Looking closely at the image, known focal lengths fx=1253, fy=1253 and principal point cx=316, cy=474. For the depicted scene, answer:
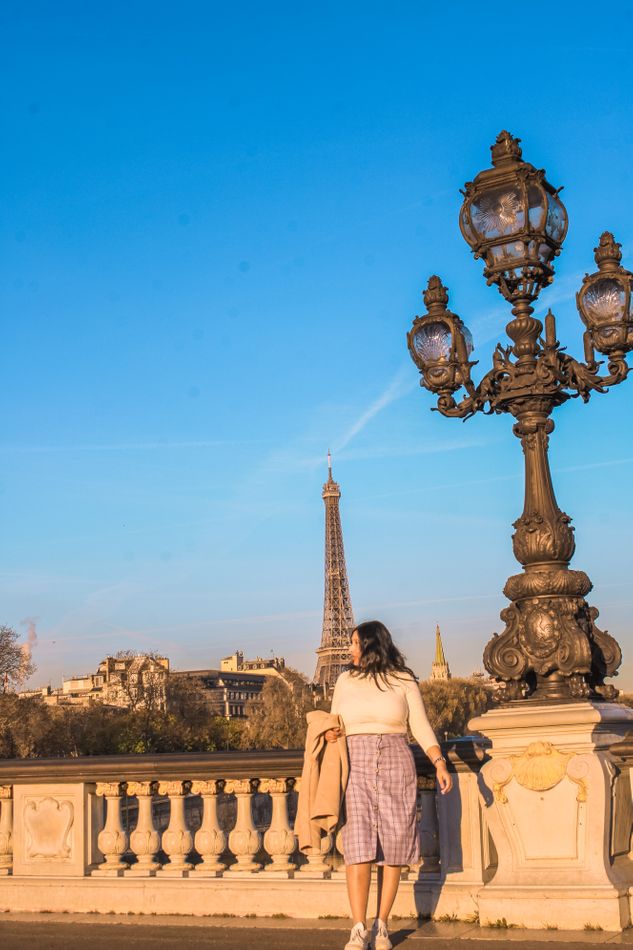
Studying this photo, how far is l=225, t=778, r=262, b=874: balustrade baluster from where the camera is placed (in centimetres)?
944

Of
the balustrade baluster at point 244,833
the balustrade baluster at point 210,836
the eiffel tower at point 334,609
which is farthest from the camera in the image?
the eiffel tower at point 334,609

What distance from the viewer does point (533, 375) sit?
926cm

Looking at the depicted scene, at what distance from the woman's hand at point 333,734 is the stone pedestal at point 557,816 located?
1.39 m

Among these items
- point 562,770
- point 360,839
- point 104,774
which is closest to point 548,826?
point 562,770

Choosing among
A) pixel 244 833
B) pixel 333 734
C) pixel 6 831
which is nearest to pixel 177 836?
pixel 244 833

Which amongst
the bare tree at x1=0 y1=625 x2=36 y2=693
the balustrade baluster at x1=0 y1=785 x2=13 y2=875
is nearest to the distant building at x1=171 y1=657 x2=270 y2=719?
the bare tree at x1=0 y1=625 x2=36 y2=693

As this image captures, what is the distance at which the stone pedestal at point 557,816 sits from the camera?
317 inches

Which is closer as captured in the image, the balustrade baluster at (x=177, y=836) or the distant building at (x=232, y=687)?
the balustrade baluster at (x=177, y=836)

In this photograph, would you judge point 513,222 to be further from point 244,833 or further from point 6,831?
point 6,831

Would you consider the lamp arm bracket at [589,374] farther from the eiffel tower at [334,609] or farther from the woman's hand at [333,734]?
the eiffel tower at [334,609]

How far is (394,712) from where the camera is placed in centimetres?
752

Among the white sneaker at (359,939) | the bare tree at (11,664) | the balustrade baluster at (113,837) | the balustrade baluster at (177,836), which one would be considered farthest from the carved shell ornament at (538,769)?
the bare tree at (11,664)

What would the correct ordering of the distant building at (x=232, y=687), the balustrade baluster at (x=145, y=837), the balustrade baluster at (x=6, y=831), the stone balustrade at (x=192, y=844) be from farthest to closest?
the distant building at (x=232, y=687), the balustrade baluster at (x=6, y=831), the balustrade baluster at (x=145, y=837), the stone balustrade at (x=192, y=844)

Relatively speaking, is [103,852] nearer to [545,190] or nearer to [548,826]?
[548,826]
